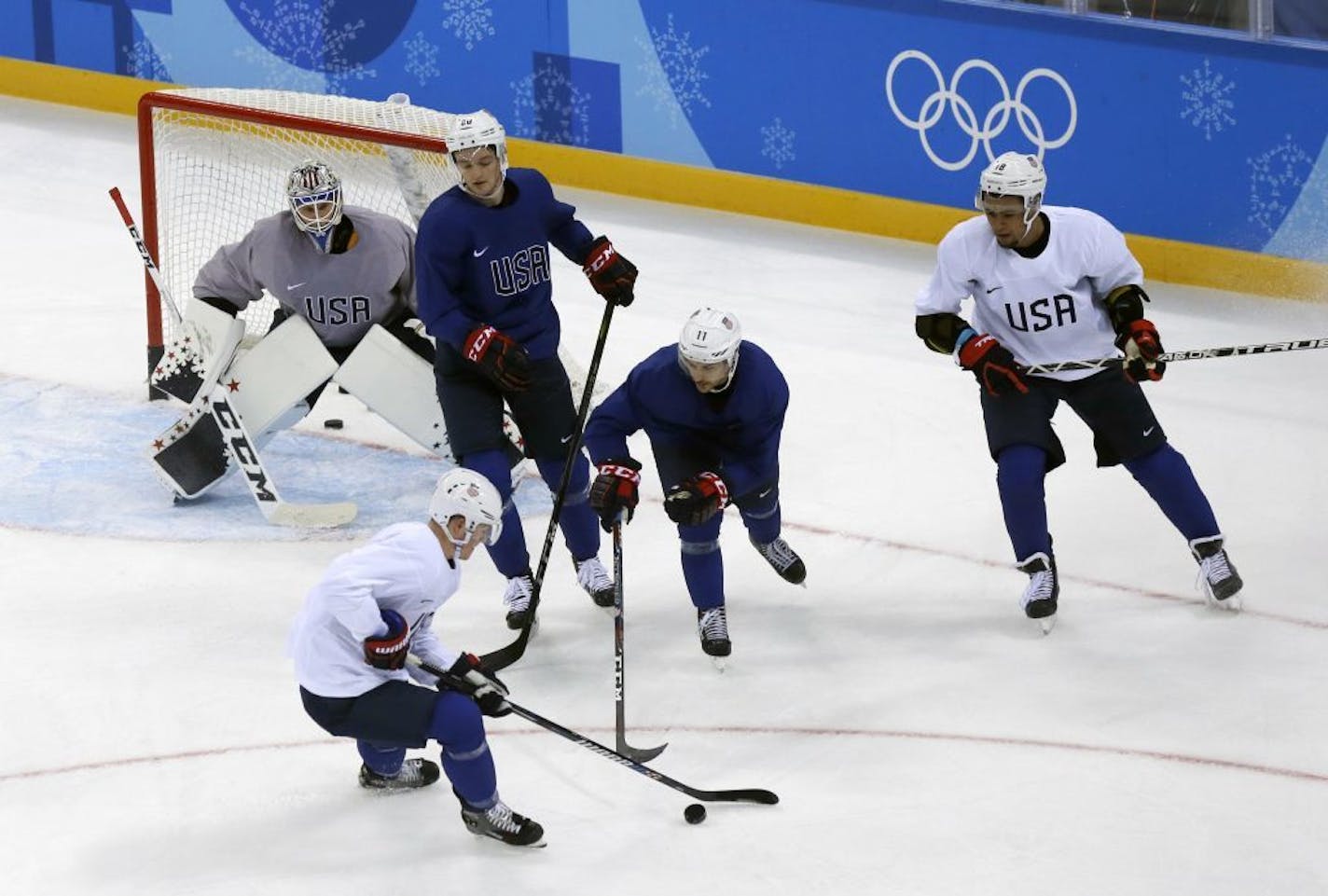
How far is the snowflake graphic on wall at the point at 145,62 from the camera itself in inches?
367

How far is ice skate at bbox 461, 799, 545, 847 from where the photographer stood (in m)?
3.88

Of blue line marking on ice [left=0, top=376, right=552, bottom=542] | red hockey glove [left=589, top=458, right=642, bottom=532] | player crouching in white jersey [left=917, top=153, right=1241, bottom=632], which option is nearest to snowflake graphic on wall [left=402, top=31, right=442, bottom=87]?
blue line marking on ice [left=0, top=376, right=552, bottom=542]

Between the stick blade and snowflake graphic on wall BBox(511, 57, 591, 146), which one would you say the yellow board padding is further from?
the stick blade

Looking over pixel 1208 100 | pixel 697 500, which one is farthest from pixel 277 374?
pixel 1208 100

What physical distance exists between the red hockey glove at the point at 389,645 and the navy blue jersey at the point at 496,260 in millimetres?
1131

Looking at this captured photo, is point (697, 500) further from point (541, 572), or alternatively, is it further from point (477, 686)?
point (477, 686)

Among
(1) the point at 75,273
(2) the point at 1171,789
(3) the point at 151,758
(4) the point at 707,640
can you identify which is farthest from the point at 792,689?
(1) the point at 75,273

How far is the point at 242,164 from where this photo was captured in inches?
253

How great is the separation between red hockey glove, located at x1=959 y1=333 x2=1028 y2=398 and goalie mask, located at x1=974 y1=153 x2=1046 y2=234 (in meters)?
0.27

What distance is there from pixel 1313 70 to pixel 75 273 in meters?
4.11

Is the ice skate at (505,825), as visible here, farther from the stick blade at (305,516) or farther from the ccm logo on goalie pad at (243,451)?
the ccm logo on goalie pad at (243,451)

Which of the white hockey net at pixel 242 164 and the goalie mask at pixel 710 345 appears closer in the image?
the goalie mask at pixel 710 345

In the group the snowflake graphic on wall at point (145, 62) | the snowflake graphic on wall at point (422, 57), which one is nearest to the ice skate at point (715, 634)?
the snowflake graphic on wall at point (422, 57)

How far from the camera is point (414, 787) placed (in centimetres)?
415
